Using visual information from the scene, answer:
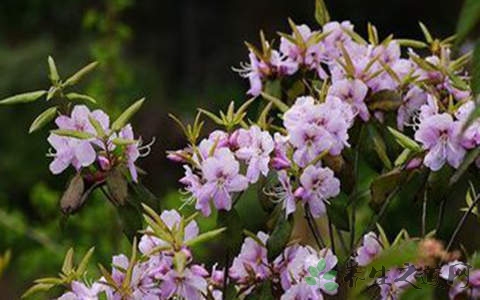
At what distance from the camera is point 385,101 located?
146cm

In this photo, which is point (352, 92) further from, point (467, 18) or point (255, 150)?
point (467, 18)

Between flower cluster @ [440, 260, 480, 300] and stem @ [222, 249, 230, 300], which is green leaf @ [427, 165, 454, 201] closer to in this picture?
flower cluster @ [440, 260, 480, 300]

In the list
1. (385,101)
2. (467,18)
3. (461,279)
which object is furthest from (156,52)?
(467,18)

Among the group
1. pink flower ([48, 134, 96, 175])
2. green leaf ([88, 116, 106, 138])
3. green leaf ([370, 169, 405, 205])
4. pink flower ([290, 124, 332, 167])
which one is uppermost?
green leaf ([88, 116, 106, 138])

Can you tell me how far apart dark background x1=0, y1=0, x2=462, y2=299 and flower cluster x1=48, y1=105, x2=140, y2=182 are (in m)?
3.03

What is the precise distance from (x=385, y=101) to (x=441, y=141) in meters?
0.18

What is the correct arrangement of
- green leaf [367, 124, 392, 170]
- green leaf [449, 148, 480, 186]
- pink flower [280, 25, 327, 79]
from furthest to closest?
1. pink flower [280, 25, 327, 79]
2. green leaf [367, 124, 392, 170]
3. green leaf [449, 148, 480, 186]

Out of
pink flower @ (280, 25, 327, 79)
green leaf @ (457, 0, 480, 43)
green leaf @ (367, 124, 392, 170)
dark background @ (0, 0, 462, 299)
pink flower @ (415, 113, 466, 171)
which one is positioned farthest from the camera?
dark background @ (0, 0, 462, 299)

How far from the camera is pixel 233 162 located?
1295 mm

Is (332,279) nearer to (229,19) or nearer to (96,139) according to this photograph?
(96,139)

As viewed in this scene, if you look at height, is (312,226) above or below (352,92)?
below

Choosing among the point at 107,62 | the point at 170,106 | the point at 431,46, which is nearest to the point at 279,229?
the point at 431,46

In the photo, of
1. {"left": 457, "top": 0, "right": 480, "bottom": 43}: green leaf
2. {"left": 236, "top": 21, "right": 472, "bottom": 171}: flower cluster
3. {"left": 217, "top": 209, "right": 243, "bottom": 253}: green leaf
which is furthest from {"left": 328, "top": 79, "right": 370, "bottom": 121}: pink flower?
{"left": 457, "top": 0, "right": 480, "bottom": 43}: green leaf

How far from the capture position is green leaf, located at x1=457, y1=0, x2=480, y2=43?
0.81 meters
